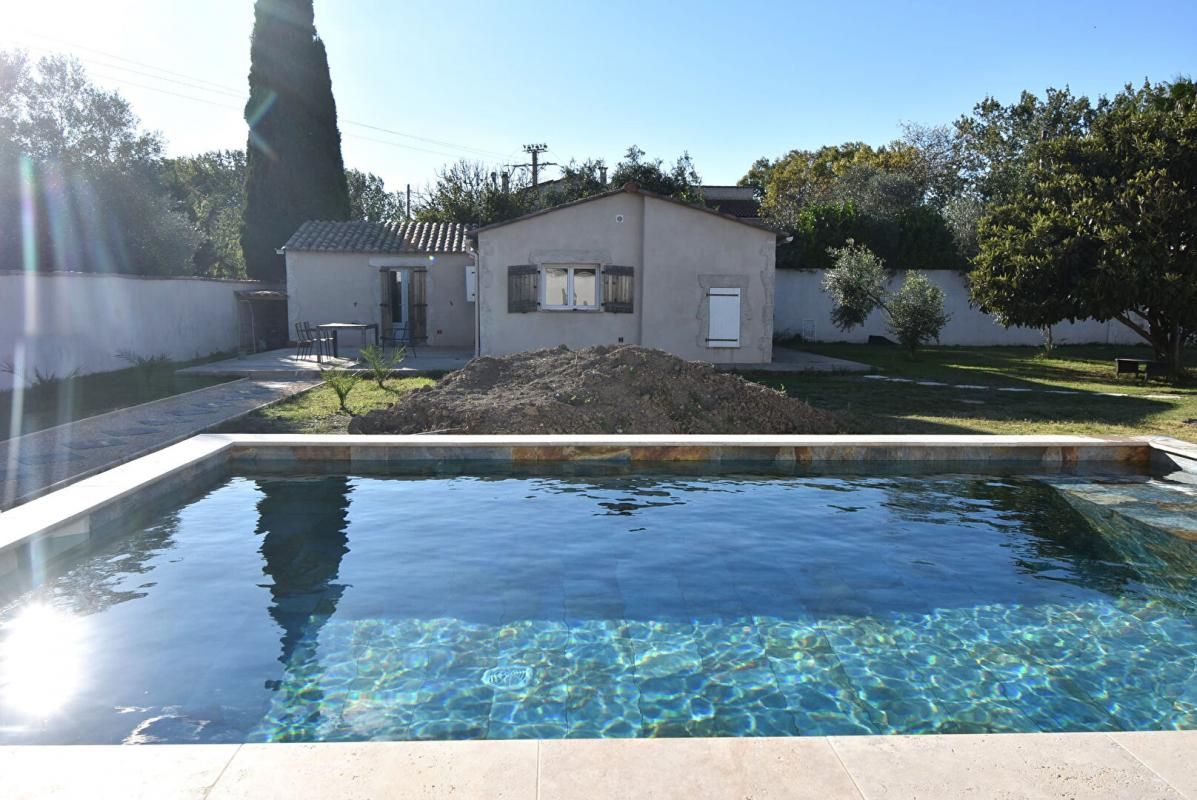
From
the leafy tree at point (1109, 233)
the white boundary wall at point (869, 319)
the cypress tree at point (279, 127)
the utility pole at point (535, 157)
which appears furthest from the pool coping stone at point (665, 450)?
the utility pole at point (535, 157)

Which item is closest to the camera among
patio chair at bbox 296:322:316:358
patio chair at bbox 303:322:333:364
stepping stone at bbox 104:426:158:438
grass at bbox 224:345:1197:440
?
stepping stone at bbox 104:426:158:438

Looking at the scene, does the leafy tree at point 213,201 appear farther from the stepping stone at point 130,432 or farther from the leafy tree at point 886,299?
the stepping stone at point 130,432

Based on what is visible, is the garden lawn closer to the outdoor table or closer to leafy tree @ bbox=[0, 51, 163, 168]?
the outdoor table

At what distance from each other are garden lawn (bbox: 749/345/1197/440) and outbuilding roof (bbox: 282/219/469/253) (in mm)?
10781

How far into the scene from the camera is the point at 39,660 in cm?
404

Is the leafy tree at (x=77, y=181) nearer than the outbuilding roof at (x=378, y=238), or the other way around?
the leafy tree at (x=77, y=181)

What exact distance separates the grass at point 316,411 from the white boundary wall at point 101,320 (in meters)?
4.63

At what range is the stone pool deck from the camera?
8.21ft

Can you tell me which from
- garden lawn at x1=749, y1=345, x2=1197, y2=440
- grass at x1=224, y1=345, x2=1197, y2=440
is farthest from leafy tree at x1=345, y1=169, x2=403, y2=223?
grass at x1=224, y1=345, x2=1197, y2=440

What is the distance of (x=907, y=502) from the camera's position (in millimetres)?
7023

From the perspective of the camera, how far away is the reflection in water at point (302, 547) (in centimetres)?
469

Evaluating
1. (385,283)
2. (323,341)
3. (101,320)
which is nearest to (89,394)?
(101,320)

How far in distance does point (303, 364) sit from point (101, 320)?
3720 mm

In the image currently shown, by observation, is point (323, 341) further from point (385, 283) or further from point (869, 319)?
point (869, 319)
